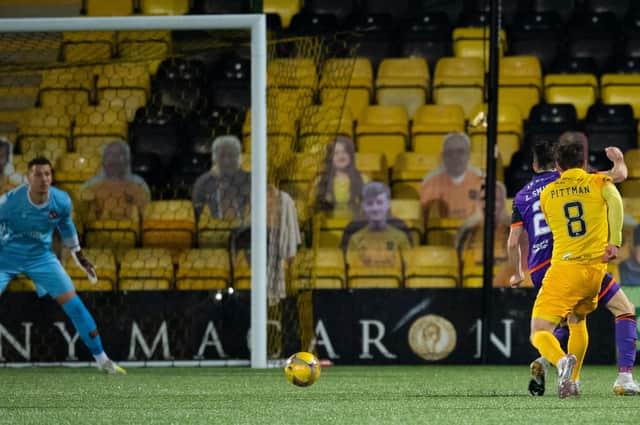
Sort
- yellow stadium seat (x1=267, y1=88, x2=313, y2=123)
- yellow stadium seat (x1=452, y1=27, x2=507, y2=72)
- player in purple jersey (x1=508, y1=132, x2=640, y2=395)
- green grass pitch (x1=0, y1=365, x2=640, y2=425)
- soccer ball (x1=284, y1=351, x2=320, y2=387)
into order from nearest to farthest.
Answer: green grass pitch (x1=0, y1=365, x2=640, y2=425) < player in purple jersey (x1=508, y1=132, x2=640, y2=395) < soccer ball (x1=284, y1=351, x2=320, y2=387) < yellow stadium seat (x1=267, y1=88, x2=313, y2=123) < yellow stadium seat (x1=452, y1=27, x2=507, y2=72)

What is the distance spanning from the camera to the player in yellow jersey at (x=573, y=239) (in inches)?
277

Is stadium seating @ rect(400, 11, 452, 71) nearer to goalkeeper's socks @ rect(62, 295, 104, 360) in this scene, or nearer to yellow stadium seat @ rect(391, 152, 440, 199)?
yellow stadium seat @ rect(391, 152, 440, 199)

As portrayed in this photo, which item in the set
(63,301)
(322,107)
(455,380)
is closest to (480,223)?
(322,107)

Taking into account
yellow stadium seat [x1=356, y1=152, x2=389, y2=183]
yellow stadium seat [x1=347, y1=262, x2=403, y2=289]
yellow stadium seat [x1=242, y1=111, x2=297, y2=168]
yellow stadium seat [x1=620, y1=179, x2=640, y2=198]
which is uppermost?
yellow stadium seat [x1=242, y1=111, x2=297, y2=168]

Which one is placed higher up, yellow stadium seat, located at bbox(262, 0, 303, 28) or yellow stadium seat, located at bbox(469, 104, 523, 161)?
yellow stadium seat, located at bbox(262, 0, 303, 28)

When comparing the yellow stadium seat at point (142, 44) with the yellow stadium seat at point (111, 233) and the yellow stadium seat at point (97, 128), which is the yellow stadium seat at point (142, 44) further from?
the yellow stadium seat at point (111, 233)

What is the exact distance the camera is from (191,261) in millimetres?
11867

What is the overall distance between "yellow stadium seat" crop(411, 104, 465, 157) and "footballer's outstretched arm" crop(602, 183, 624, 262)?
6.04 metres

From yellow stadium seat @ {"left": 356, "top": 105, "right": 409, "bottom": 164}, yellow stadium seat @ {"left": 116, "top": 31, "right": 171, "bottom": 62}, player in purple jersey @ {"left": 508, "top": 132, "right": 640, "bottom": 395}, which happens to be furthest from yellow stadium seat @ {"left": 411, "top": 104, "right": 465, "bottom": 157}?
player in purple jersey @ {"left": 508, "top": 132, "right": 640, "bottom": 395}

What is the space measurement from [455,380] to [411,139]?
191 inches

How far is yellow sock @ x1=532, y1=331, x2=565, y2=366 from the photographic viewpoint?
22.9ft

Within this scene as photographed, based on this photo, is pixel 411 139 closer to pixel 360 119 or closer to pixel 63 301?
pixel 360 119

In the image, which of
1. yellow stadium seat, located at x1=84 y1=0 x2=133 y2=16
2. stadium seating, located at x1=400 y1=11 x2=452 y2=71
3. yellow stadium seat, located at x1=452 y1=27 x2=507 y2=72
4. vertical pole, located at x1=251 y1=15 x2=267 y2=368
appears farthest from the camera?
yellow stadium seat, located at x1=84 y1=0 x2=133 y2=16

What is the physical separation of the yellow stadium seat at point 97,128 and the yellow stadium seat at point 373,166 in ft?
7.51
